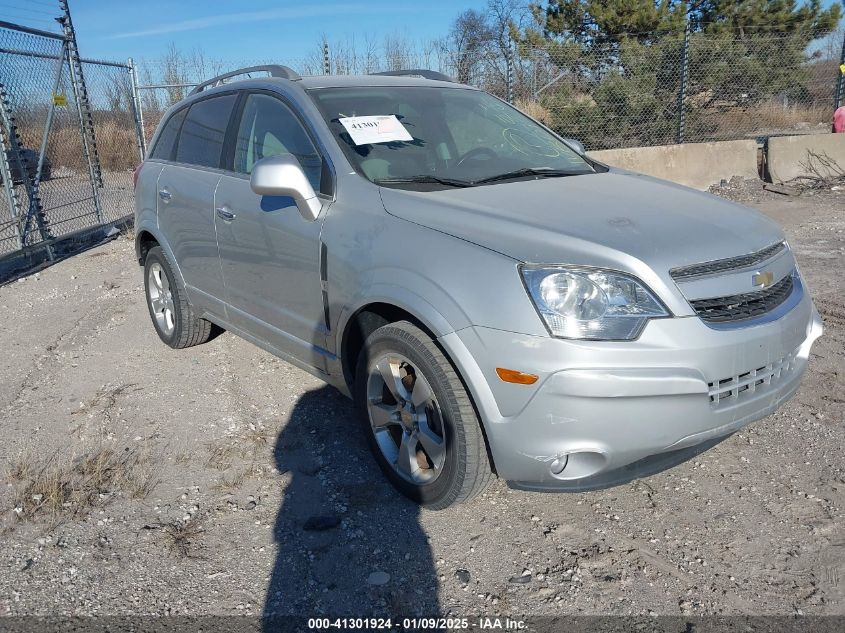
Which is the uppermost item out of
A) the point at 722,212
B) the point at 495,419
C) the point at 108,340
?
the point at 722,212

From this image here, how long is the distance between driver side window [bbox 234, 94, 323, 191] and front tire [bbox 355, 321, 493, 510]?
975 mm

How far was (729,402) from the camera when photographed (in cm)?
262

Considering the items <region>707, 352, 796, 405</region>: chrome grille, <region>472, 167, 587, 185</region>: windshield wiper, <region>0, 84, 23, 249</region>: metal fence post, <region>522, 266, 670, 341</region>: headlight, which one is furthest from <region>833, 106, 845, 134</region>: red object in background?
<region>0, 84, 23, 249</region>: metal fence post

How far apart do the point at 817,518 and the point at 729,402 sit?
738mm

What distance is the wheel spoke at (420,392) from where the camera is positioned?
2.88 m

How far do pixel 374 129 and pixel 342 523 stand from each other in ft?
6.31

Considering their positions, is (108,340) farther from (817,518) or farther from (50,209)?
(817,518)

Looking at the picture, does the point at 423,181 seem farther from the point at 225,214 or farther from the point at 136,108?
the point at 136,108

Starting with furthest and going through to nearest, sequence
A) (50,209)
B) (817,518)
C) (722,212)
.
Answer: (50,209)
(722,212)
(817,518)

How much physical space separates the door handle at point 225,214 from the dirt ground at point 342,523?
3.69 feet

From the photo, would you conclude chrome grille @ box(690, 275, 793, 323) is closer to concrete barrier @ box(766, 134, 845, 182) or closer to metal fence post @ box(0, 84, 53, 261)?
metal fence post @ box(0, 84, 53, 261)

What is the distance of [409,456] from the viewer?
10.1 feet

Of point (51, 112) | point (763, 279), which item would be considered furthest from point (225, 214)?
point (51, 112)

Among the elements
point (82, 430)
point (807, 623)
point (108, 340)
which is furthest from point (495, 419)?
point (108, 340)
